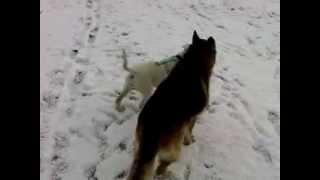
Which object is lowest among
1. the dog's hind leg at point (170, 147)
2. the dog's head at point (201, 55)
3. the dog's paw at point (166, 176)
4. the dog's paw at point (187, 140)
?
the dog's paw at point (166, 176)

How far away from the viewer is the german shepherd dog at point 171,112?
11.3 feet

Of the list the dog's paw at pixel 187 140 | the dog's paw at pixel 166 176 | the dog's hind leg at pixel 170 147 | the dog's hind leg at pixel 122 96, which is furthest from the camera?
the dog's hind leg at pixel 122 96

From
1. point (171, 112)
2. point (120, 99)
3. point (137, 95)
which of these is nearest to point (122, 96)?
point (120, 99)

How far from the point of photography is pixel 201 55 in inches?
166

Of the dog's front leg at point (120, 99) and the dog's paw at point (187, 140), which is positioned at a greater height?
the dog's front leg at point (120, 99)

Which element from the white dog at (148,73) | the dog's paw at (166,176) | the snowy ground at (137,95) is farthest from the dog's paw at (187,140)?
the white dog at (148,73)

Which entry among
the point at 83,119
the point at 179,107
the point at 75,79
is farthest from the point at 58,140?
the point at 179,107

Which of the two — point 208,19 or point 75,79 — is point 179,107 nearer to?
point 75,79

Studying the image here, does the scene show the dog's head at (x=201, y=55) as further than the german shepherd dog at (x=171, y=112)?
Yes

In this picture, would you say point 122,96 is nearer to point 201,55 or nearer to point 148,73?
point 148,73

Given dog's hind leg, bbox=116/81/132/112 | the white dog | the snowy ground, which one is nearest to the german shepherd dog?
the white dog

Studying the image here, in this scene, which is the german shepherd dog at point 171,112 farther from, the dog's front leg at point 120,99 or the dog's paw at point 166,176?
the dog's front leg at point 120,99
